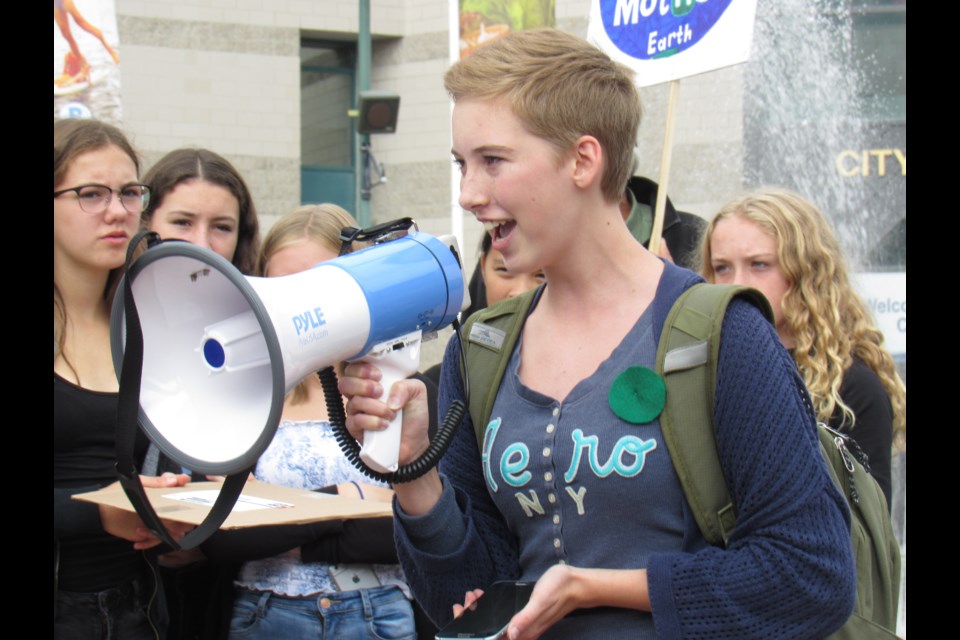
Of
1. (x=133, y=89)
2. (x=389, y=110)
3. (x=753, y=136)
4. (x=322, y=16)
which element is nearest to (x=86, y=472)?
(x=753, y=136)

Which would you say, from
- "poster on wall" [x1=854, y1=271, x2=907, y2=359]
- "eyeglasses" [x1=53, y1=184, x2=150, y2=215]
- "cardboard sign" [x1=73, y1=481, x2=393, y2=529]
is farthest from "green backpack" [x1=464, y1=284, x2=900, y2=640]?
"poster on wall" [x1=854, y1=271, x2=907, y2=359]

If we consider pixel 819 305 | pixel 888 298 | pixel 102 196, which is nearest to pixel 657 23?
pixel 819 305

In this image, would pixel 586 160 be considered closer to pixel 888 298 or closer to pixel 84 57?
pixel 888 298

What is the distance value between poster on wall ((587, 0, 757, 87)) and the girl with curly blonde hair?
0.62m

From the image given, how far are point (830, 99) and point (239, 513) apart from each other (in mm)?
5556

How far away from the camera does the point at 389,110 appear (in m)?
8.73

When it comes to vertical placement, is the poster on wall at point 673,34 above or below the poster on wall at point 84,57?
below

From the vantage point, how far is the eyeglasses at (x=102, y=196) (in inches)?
109

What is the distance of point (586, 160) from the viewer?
1652mm

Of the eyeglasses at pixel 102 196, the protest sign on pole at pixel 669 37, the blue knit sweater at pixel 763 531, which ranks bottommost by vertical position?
the blue knit sweater at pixel 763 531

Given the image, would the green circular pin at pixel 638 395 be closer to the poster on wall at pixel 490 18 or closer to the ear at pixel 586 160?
the ear at pixel 586 160

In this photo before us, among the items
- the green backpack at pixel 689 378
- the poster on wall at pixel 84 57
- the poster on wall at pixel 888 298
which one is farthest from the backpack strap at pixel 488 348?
the poster on wall at pixel 84 57

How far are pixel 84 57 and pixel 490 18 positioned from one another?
10.9ft

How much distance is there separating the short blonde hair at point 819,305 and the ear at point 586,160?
147 centimetres
